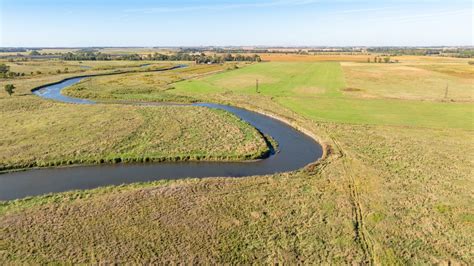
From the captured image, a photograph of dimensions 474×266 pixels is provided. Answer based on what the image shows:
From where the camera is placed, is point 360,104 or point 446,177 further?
point 360,104

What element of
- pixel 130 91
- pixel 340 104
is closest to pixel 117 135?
pixel 340 104

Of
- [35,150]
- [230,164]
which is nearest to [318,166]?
[230,164]

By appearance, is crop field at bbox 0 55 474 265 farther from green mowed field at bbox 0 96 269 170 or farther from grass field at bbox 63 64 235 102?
grass field at bbox 63 64 235 102

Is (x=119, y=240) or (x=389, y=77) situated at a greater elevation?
(x=389, y=77)

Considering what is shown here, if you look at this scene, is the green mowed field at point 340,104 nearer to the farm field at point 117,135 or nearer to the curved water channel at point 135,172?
the curved water channel at point 135,172

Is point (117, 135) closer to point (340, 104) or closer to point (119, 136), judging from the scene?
point (119, 136)

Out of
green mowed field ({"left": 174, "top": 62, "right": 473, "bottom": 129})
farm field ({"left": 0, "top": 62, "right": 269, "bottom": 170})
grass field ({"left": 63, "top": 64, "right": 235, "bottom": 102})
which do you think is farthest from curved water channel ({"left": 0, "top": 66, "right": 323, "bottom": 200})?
grass field ({"left": 63, "top": 64, "right": 235, "bottom": 102})

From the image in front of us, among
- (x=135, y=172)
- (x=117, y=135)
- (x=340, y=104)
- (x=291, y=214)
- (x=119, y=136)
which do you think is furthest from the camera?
(x=340, y=104)

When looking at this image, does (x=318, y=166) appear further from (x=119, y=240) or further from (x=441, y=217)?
(x=119, y=240)
